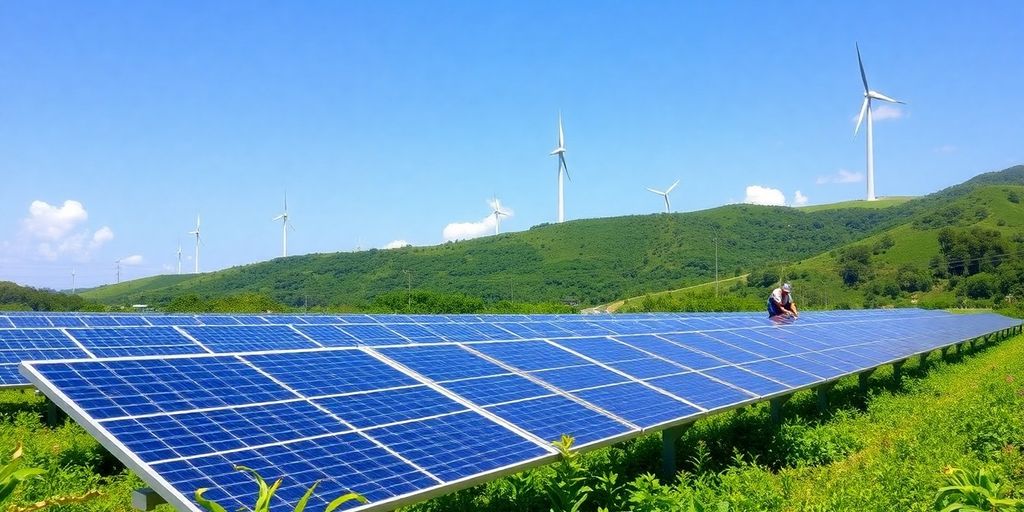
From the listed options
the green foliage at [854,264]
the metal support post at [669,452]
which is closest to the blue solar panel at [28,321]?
the metal support post at [669,452]

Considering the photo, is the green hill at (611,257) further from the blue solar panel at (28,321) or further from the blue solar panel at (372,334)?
the blue solar panel at (372,334)

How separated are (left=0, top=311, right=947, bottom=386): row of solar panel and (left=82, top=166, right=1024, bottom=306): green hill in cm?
10154

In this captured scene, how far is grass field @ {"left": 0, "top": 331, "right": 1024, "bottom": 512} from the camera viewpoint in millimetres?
8820

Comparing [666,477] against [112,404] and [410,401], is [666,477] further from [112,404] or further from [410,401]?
[112,404]

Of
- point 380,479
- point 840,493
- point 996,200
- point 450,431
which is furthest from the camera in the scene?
point 996,200

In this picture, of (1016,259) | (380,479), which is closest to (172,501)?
(380,479)

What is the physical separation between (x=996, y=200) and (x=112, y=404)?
524 feet

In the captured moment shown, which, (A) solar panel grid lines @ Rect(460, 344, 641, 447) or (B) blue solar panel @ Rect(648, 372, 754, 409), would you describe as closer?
(A) solar panel grid lines @ Rect(460, 344, 641, 447)

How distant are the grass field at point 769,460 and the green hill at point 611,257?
334 ft

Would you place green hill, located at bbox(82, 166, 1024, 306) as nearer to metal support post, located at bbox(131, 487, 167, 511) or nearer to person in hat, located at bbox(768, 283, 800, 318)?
person in hat, located at bbox(768, 283, 800, 318)

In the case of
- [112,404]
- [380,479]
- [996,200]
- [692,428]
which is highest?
[996,200]

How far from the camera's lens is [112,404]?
21.7 ft

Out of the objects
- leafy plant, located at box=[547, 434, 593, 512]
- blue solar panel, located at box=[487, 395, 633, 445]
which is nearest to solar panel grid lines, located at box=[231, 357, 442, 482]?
leafy plant, located at box=[547, 434, 593, 512]

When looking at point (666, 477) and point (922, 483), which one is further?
Answer: point (666, 477)
